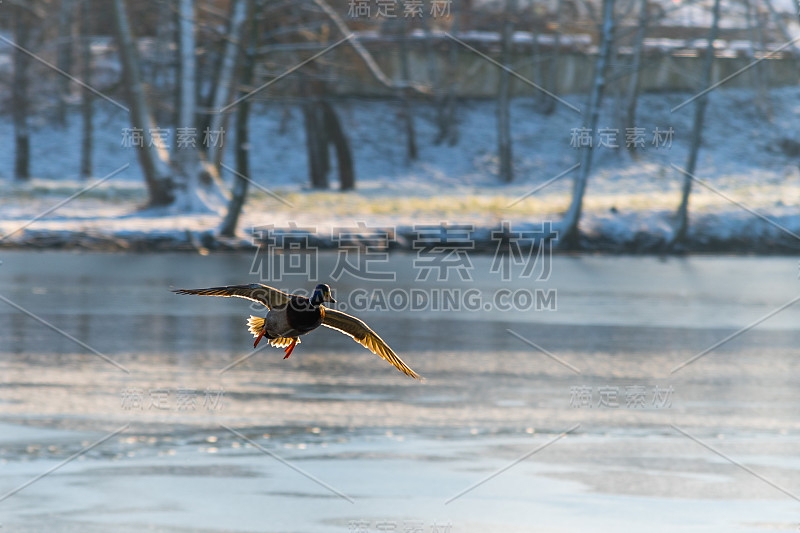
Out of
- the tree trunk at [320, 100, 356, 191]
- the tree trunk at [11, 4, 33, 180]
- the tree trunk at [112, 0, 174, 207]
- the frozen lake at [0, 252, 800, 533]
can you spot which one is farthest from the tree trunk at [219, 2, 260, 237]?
the tree trunk at [11, 4, 33, 180]

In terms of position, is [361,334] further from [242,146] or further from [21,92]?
[21,92]

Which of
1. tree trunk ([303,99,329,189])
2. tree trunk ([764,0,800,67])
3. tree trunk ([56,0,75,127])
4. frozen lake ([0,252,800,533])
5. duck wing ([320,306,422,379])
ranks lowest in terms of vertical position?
frozen lake ([0,252,800,533])

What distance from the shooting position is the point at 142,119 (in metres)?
23.5

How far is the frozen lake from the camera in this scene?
7047 millimetres

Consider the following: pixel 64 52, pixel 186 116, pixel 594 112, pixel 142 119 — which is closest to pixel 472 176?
pixel 594 112

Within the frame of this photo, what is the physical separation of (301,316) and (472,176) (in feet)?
90.8

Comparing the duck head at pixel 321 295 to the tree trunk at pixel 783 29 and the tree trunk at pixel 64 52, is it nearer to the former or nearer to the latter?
the tree trunk at pixel 64 52

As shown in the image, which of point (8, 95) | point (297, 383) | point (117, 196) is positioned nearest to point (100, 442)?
point (297, 383)

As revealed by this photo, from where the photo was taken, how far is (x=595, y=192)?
94.0 feet

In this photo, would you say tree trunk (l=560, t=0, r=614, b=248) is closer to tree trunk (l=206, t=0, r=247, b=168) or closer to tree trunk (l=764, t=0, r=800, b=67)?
tree trunk (l=206, t=0, r=247, b=168)

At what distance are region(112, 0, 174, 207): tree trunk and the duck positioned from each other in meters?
18.6

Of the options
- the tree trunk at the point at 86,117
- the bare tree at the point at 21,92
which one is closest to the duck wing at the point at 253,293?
the tree trunk at the point at 86,117

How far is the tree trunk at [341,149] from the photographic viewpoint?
95.9 ft

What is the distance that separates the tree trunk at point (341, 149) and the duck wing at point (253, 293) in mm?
23876
